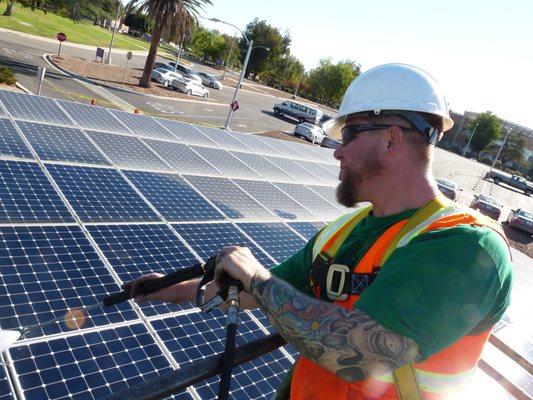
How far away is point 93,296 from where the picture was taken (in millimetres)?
4000

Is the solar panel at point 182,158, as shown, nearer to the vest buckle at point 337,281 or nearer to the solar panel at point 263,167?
the solar panel at point 263,167

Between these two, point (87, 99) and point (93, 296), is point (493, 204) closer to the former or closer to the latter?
point (87, 99)

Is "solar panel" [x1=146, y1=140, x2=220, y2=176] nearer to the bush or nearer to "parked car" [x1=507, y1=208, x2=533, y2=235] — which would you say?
the bush

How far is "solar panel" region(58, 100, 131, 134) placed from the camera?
890cm

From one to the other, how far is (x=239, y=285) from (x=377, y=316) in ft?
2.17

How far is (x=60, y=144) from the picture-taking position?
7164 millimetres

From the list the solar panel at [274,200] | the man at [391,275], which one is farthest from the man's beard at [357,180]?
the solar panel at [274,200]

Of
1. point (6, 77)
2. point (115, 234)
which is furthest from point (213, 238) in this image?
point (6, 77)

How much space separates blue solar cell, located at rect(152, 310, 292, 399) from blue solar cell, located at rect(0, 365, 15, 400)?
4.17ft

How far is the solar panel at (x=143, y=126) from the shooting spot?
971 centimetres

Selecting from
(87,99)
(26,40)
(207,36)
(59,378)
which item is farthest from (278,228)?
(207,36)

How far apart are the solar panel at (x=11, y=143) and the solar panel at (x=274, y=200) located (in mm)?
3839

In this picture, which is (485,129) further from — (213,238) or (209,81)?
(213,238)

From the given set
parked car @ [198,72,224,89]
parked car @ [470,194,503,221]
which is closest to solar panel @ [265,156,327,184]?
parked car @ [470,194,503,221]
